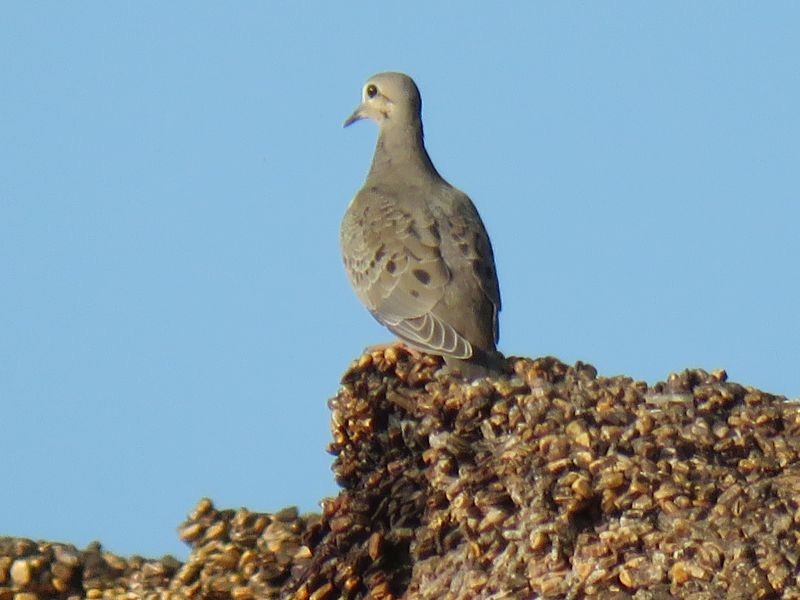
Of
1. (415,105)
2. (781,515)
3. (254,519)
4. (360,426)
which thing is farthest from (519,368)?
(415,105)

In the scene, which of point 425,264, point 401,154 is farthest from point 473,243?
point 401,154

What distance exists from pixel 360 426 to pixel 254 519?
68 centimetres

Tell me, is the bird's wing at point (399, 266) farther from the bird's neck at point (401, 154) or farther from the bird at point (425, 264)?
the bird's neck at point (401, 154)

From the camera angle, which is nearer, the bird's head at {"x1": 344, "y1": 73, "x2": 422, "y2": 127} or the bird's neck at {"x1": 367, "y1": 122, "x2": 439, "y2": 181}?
the bird's neck at {"x1": 367, "y1": 122, "x2": 439, "y2": 181}

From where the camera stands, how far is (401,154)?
10922 mm

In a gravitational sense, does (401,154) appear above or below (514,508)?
above

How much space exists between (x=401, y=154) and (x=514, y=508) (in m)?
5.54

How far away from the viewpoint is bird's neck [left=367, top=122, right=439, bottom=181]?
1073 cm

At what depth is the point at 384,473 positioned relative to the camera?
652 centimetres

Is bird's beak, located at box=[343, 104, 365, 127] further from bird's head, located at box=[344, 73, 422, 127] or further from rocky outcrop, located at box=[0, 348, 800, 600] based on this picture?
rocky outcrop, located at box=[0, 348, 800, 600]

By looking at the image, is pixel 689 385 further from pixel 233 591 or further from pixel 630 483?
pixel 233 591

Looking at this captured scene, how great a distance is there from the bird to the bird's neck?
15mm

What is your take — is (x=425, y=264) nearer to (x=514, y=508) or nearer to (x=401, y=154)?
(x=401, y=154)

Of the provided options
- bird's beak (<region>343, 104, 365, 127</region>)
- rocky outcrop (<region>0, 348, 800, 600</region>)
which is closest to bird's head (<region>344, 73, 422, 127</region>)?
bird's beak (<region>343, 104, 365, 127</region>)
